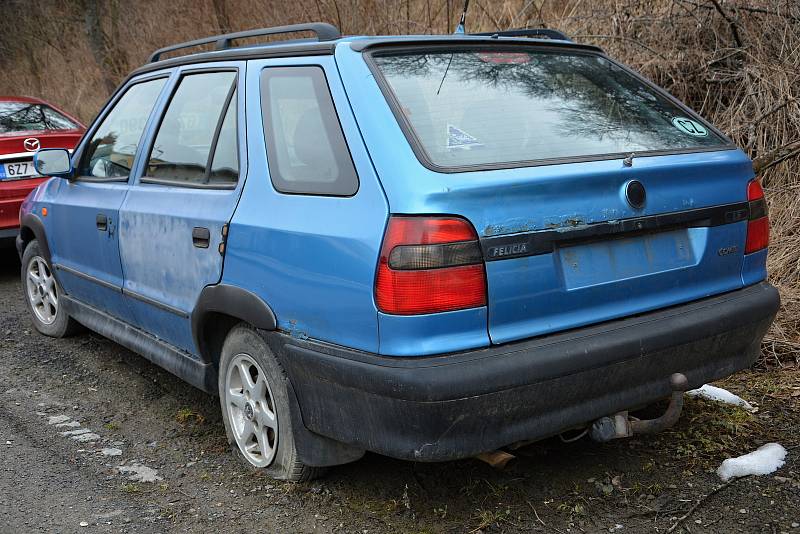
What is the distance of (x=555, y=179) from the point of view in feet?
9.23

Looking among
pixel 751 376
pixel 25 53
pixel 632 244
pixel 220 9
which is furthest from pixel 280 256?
pixel 25 53

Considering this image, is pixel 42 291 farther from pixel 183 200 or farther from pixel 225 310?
pixel 225 310

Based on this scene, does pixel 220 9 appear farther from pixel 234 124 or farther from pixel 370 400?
pixel 370 400

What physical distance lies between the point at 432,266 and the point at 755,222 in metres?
Answer: 1.55

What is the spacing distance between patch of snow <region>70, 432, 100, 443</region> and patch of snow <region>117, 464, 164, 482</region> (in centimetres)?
41

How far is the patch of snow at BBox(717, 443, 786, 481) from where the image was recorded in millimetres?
3383

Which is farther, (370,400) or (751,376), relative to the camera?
(751,376)

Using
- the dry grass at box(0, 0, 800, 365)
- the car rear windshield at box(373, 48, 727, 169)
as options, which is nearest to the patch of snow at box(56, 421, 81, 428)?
the car rear windshield at box(373, 48, 727, 169)

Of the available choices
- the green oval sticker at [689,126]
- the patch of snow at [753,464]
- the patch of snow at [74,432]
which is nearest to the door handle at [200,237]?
the patch of snow at [74,432]

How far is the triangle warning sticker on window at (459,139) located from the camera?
9.46 ft

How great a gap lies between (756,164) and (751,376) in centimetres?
184

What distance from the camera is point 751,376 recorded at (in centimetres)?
443

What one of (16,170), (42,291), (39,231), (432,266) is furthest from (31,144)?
(432,266)

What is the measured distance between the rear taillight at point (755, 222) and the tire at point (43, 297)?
4.16 m
